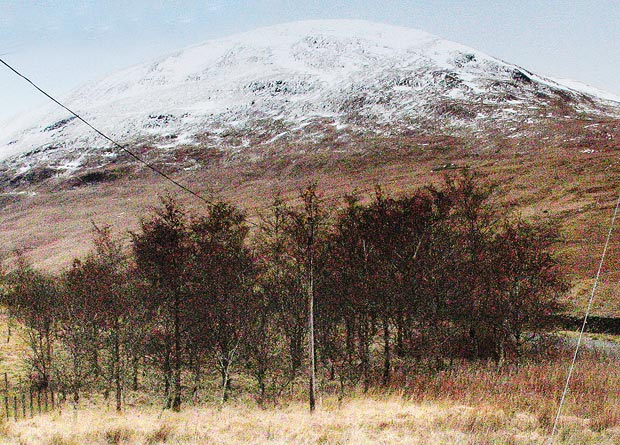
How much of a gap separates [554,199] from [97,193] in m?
145

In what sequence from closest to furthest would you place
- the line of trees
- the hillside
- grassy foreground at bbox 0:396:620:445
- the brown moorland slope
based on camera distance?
grassy foreground at bbox 0:396:620:445 → the line of trees → the brown moorland slope → the hillside

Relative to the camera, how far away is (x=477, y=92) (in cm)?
19862

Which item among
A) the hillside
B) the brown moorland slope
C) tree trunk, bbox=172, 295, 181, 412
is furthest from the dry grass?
the hillside

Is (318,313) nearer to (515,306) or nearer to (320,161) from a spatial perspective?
(515,306)

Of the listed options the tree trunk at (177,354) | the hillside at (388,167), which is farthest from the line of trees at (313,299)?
the hillside at (388,167)

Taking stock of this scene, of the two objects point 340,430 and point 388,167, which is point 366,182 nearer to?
point 388,167

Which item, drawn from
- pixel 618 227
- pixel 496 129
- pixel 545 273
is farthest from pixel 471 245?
pixel 496 129

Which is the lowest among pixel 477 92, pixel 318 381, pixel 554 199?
pixel 318 381

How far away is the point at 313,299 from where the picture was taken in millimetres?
29594

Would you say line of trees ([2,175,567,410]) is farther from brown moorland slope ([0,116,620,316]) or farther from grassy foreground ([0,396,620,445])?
brown moorland slope ([0,116,620,316])

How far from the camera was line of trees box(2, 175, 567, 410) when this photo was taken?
24.7 meters

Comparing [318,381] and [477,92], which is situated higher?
[477,92]

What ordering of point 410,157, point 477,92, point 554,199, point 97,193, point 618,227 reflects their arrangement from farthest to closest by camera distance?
point 477,92 → point 97,193 → point 410,157 → point 554,199 → point 618,227

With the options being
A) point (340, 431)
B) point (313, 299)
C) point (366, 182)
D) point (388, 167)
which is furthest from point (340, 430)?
point (388, 167)
